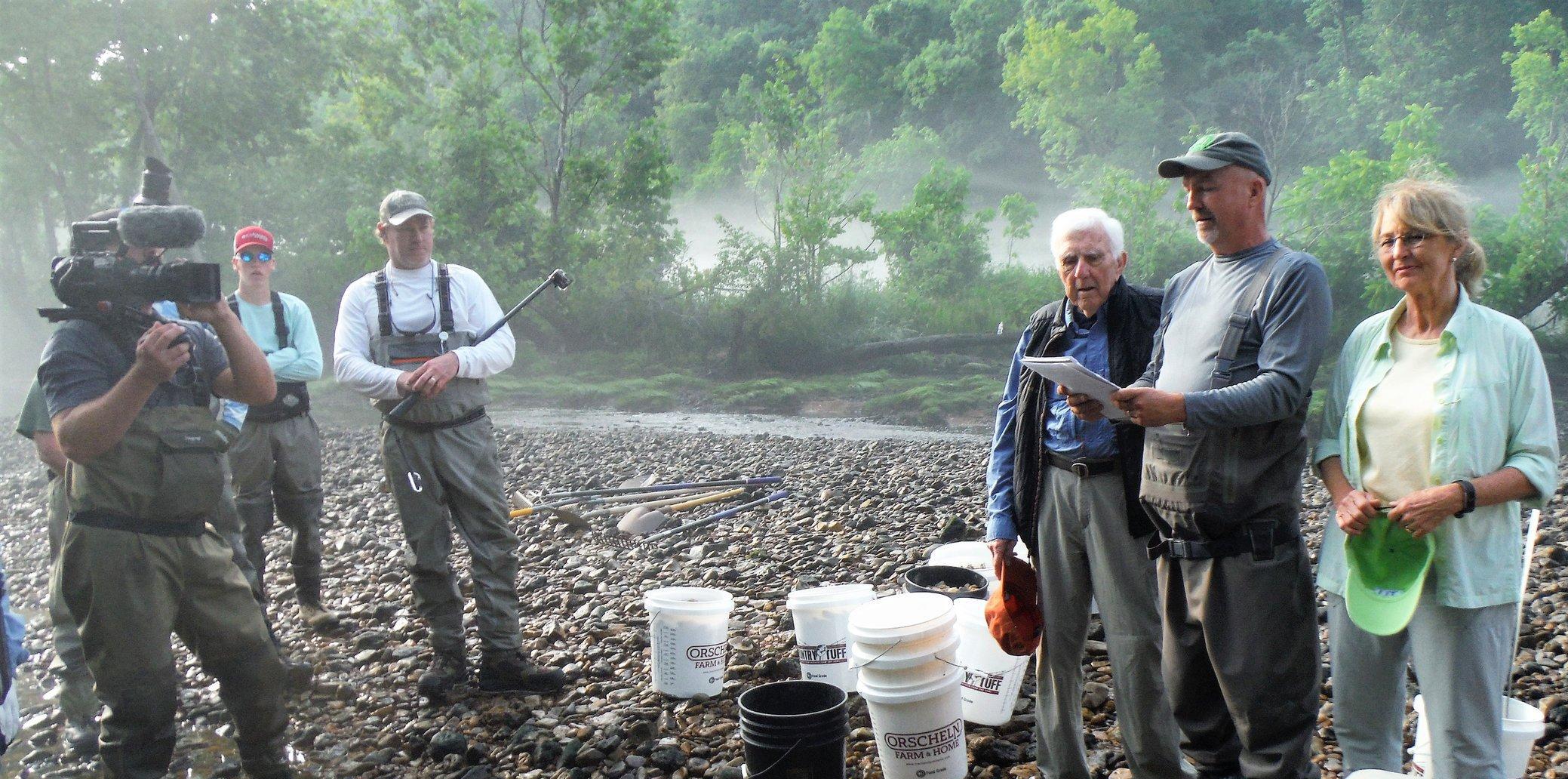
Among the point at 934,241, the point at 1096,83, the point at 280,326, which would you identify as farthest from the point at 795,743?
the point at 1096,83

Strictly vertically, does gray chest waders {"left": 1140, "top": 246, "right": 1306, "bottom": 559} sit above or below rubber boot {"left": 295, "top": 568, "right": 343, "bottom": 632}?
above

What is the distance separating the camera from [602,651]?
16.8ft

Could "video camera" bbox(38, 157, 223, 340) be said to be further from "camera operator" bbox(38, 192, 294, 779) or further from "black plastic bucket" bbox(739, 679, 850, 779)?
"black plastic bucket" bbox(739, 679, 850, 779)

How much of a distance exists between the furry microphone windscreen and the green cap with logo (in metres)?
3.61

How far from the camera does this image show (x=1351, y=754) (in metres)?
2.73

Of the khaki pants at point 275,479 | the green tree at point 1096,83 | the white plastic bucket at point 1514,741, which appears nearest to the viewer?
the white plastic bucket at point 1514,741

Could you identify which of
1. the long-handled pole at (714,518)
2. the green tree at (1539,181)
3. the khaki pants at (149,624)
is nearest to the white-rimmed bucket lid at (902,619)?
the khaki pants at (149,624)

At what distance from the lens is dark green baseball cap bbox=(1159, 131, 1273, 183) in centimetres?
274

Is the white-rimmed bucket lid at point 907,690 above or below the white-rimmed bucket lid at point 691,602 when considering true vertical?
below

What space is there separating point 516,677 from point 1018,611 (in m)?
2.42

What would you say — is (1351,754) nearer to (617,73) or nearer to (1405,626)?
(1405,626)

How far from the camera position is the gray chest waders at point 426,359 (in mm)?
4332

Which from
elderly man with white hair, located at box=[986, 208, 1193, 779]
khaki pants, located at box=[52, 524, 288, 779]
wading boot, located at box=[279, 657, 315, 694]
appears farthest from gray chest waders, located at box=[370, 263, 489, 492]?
elderly man with white hair, located at box=[986, 208, 1193, 779]

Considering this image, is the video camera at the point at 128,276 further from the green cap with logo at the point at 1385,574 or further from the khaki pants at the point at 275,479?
the green cap with logo at the point at 1385,574
